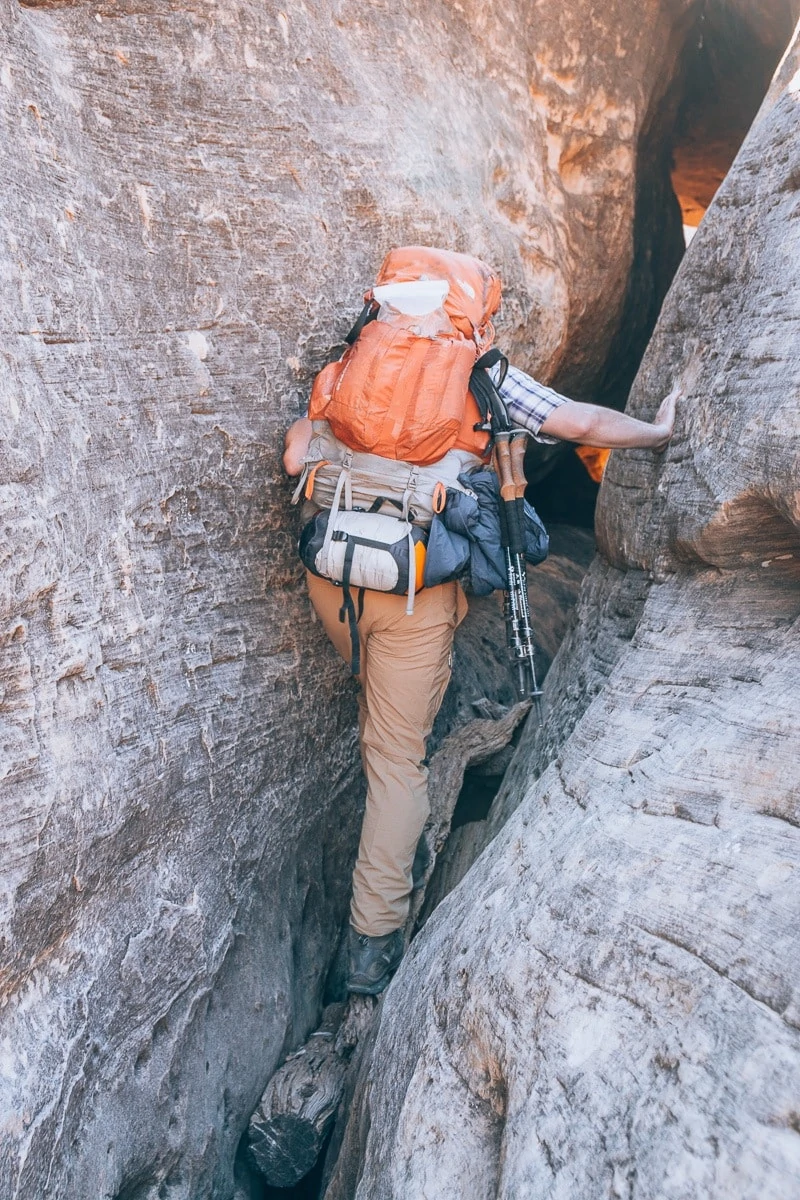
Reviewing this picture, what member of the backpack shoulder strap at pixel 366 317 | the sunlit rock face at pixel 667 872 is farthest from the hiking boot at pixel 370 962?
the backpack shoulder strap at pixel 366 317

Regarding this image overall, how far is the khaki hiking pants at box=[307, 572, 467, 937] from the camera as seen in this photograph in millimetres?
4516

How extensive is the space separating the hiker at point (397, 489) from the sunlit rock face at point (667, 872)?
549 millimetres

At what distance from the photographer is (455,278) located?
4273mm

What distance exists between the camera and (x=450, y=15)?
5.65 meters

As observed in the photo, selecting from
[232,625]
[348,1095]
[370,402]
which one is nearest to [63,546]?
[232,625]

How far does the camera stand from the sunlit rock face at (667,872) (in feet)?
8.01

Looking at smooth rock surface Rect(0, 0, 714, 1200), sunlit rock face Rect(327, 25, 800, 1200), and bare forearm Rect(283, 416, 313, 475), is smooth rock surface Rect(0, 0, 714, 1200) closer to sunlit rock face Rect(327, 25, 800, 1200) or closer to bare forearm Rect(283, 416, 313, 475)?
bare forearm Rect(283, 416, 313, 475)

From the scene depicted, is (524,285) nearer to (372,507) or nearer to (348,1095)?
(372,507)

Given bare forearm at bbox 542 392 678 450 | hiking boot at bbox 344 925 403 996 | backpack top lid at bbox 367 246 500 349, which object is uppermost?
backpack top lid at bbox 367 246 500 349

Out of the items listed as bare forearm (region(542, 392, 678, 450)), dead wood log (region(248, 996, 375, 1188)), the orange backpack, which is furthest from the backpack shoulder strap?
dead wood log (region(248, 996, 375, 1188))

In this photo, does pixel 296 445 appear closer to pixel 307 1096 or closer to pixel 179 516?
pixel 179 516

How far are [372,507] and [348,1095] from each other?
2.54m

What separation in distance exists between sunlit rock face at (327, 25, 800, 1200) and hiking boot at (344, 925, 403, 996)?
0.79 metres

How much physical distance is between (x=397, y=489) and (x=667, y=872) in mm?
1996
